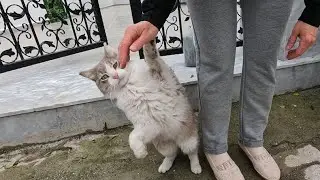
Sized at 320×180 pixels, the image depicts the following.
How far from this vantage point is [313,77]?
2.21 meters

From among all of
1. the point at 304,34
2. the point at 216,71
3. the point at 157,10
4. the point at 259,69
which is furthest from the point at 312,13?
the point at 157,10

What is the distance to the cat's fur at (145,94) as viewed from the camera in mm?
1391

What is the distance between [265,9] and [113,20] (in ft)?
8.80

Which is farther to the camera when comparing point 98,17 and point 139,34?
point 98,17

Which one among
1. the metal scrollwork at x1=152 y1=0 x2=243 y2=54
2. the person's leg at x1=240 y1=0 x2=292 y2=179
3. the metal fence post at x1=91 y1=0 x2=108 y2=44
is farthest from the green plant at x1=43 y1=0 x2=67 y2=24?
the person's leg at x1=240 y1=0 x2=292 y2=179

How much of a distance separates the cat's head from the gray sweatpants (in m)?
0.38

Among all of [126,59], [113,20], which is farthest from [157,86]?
[113,20]

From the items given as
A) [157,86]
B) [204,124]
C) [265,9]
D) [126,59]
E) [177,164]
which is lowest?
[177,164]

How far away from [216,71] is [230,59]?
0.26 feet

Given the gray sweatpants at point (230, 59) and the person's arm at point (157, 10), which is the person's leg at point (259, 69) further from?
the person's arm at point (157, 10)

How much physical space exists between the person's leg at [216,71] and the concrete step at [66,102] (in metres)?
0.61

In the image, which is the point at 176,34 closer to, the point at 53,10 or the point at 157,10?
the point at 53,10

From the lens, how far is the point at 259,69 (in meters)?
1.33

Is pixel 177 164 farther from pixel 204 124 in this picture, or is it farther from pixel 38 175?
pixel 38 175
